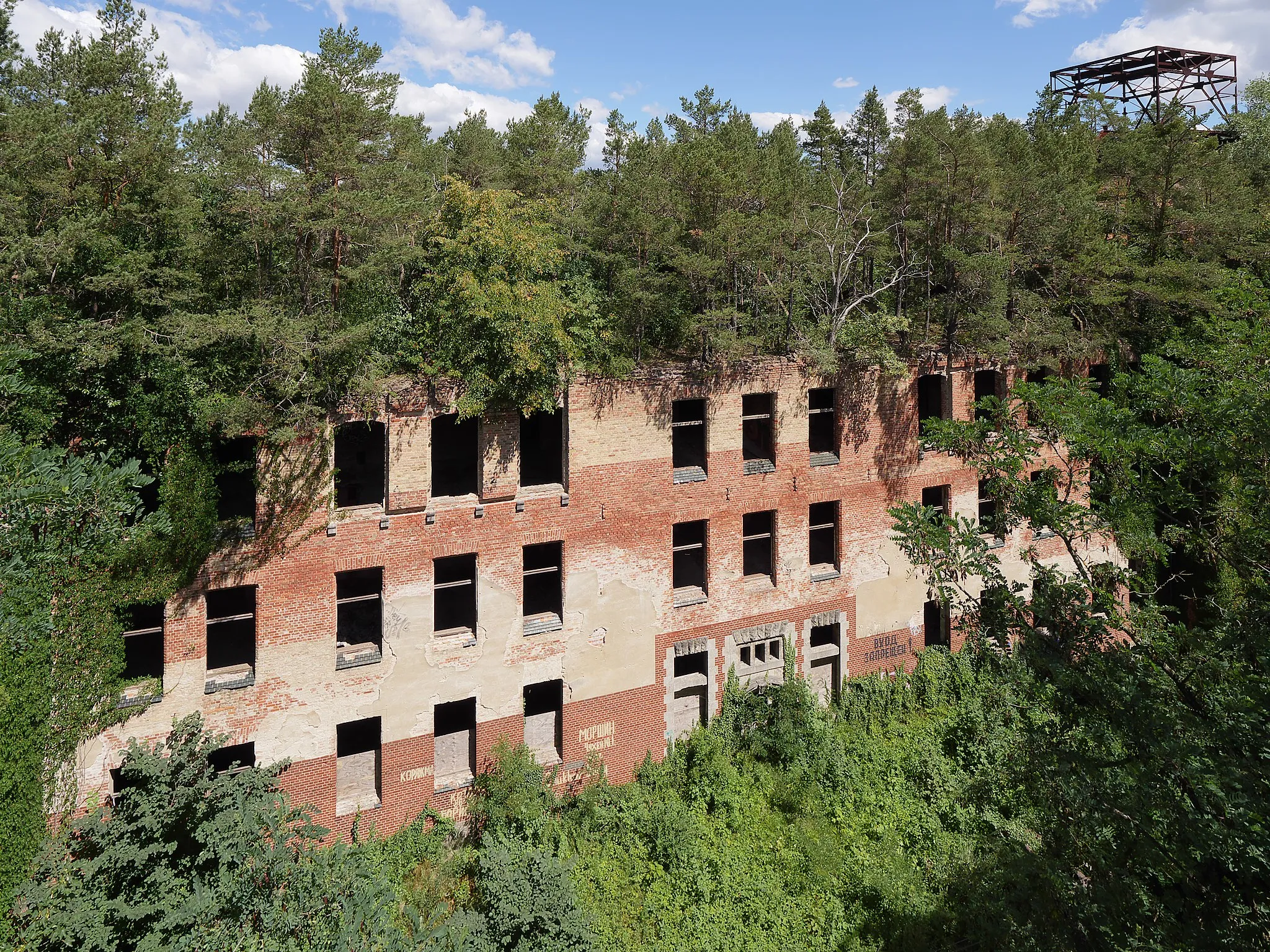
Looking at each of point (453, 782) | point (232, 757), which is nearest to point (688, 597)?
point (453, 782)

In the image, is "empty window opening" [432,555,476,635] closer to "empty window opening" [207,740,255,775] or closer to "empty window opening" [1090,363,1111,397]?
"empty window opening" [207,740,255,775]

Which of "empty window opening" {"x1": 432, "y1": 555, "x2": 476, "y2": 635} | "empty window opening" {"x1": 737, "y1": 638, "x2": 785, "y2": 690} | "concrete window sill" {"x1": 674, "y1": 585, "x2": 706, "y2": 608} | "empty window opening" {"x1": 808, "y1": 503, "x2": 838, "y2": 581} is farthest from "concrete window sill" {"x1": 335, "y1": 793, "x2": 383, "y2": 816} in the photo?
"empty window opening" {"x1": 808, "y1": 503, "x2": 838, "y2": 581}

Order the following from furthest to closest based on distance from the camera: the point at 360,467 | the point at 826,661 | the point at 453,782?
the point at 360,467, the point at 826,661, the point at 453,782

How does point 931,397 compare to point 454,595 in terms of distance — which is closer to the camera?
point 454,595

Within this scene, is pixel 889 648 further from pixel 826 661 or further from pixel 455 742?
pixel 455 742

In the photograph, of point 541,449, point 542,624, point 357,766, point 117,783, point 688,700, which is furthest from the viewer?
point 541,449

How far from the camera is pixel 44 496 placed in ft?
32.7

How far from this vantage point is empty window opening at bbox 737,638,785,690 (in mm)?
20578

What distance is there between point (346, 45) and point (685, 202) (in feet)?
28.0

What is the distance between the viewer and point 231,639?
18.7m

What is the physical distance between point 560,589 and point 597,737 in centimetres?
380

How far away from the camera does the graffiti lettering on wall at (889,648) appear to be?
2217cm

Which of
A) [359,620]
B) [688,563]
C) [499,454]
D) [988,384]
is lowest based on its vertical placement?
[359,620]

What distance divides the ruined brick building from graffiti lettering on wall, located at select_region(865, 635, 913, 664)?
8 centimetres
